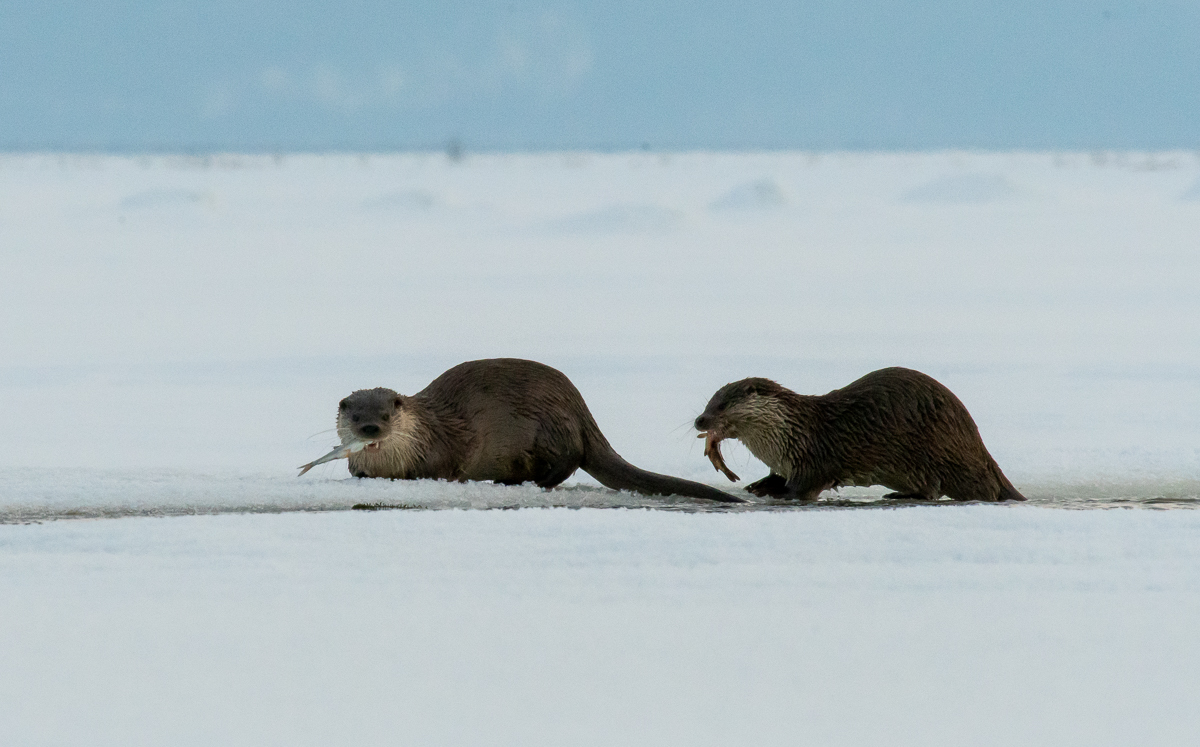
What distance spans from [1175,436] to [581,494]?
8.27 feet

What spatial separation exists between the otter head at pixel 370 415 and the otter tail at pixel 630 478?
594mm

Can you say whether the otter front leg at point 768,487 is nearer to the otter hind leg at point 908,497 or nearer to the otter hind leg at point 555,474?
the otter hind leg at point 908,497

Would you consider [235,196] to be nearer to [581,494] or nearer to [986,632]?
[581,494]

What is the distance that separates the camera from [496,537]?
3061 millimetres

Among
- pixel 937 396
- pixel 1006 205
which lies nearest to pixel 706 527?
pixel 937 396

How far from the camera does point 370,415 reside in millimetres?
3840

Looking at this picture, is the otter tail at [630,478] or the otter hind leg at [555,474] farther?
the otter hind leg at [555,474]

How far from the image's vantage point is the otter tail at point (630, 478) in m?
3.87

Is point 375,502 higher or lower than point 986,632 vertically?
→ higher

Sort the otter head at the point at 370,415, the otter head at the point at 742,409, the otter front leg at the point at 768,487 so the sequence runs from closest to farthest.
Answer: the otter head at the point at 370,415 < the otter head at the point at 742,409 < the otter front leg at the point at 768,487

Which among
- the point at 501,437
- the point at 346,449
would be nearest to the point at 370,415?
the point at 346,449

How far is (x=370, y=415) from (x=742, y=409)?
1054 millimetres

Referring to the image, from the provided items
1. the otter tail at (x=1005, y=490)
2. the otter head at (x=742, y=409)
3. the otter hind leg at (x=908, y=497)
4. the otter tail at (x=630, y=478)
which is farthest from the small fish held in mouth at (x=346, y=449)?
the otter tail at (x=1005, y=490)

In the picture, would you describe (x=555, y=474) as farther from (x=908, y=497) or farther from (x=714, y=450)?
(x=908, y=497)
